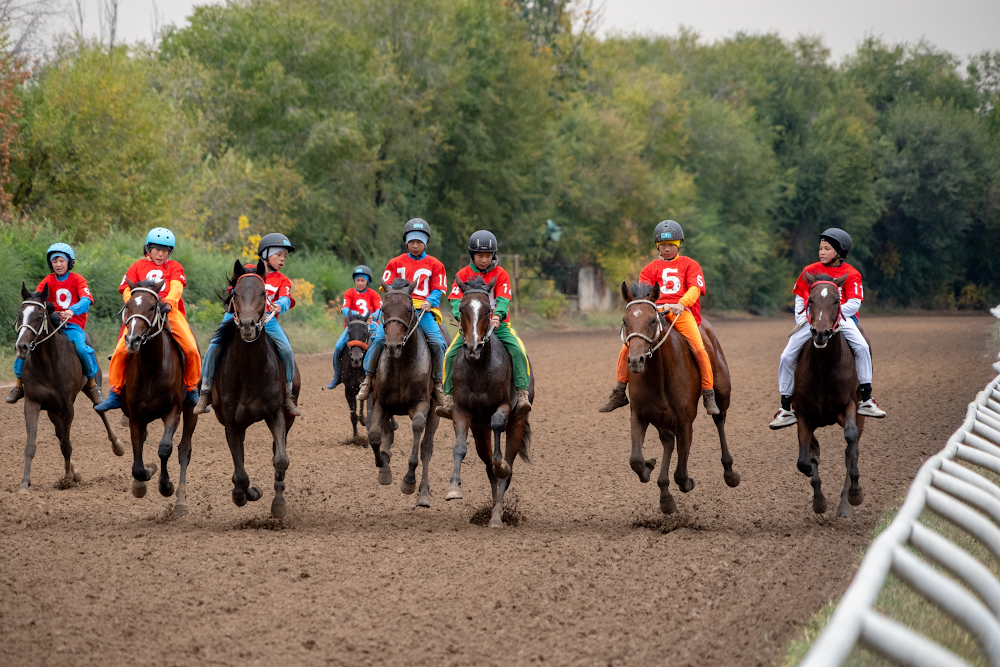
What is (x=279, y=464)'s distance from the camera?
8.68 meters

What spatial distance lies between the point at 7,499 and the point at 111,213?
16697 mm

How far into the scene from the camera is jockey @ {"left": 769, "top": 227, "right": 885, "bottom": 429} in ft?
29.1

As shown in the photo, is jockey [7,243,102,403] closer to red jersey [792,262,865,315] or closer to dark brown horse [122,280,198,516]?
dark brown horse [122,280,198,516]

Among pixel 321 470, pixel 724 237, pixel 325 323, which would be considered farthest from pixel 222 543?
pixel 724 237

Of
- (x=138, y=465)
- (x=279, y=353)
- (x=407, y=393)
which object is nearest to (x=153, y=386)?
(x=138, y=465)

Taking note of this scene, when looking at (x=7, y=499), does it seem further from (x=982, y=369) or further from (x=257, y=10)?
(x=257, y=10)

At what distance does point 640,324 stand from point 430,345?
7.76ft

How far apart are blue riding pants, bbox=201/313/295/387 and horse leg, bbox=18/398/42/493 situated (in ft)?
7.62

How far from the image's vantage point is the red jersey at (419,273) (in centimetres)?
984

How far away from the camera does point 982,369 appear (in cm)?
2191

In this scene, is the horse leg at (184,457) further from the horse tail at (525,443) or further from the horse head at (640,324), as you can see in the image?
the horse head at (640,324)

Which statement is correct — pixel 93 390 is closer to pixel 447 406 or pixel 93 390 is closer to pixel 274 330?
pixel 274 330

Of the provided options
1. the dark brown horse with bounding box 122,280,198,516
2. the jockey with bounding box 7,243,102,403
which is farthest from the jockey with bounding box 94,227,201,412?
the jockey with bounding box 7,243,102,403

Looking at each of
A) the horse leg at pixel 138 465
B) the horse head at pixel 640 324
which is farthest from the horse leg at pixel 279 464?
the horse head at pixel 640 324
